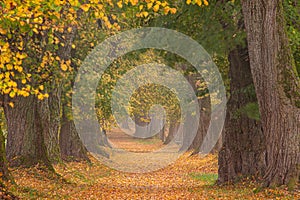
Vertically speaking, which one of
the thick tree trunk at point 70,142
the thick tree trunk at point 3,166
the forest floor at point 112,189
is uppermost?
the thick tree trunk at point 70,142

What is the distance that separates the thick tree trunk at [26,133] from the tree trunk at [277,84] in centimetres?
A: 957

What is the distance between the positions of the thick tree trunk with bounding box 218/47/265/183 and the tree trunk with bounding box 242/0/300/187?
3954 mm

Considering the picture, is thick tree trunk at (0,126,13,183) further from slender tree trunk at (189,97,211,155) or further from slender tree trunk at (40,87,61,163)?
slender tree trunk at (189,97,211,155)

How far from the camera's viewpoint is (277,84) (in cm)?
1248

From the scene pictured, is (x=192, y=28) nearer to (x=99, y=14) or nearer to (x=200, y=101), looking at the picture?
(x=99, y=14)

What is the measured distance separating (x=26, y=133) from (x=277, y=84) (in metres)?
10.6

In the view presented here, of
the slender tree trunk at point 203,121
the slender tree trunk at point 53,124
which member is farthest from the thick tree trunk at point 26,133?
the slender tree trunk at point 203,121

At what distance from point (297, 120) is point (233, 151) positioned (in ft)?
17.7

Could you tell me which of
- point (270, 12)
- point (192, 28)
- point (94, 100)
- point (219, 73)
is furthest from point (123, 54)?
point (270, 12)

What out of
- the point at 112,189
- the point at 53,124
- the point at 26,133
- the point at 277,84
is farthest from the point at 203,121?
the point at 277,84

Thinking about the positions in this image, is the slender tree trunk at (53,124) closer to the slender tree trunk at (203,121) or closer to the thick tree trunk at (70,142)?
the thick tree trunk at (70,142)

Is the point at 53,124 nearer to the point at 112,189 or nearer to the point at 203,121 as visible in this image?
the point at 112,189

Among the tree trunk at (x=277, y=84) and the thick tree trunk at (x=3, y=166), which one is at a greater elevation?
the tree trunk at (x=277, y=84)

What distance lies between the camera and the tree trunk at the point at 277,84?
12398 millimetres
